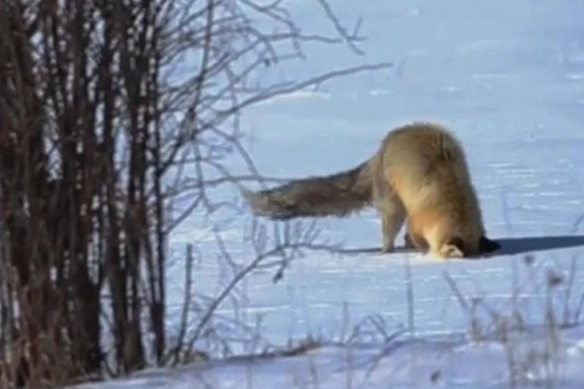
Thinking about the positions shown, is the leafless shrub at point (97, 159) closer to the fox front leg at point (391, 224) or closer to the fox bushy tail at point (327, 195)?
the fox front leg at point (391, 224)

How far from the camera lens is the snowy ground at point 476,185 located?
6013 millimetres

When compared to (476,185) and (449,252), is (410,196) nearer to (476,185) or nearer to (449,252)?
(449,252)

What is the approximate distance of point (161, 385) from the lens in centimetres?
605

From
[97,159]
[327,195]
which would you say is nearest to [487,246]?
[327,195]

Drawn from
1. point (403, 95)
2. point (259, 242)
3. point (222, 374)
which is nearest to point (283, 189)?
point (259, 242)

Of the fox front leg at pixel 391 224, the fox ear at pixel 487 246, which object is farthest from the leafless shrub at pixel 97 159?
→ the fox front leg at pixel 391 224

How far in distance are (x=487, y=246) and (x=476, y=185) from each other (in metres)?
1.68

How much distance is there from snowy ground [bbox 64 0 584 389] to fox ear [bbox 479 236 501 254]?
0.09 metres

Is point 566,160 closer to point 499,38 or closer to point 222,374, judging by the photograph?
point 499,38

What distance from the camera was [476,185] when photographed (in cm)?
1300

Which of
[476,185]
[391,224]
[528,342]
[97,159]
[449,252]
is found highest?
[476,185]

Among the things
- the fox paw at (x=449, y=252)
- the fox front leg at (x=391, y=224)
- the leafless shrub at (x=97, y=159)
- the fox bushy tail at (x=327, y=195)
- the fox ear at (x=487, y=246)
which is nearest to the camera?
the leafless shrub at (x=97, y=159)

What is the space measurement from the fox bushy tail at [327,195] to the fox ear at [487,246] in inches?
45.7

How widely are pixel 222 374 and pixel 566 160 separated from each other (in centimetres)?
765
